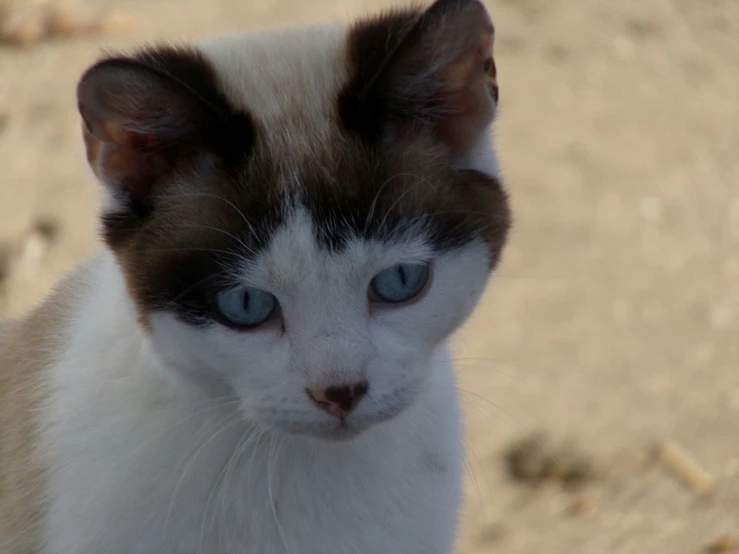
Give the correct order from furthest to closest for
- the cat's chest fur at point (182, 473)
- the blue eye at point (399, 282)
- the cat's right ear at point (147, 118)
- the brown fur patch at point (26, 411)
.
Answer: the brown fur patch at point (26, 411)
the cat's chest fur at point (182, 473)
the blue eye at point (399, 282)
the cat's right ear at point (147, 118)

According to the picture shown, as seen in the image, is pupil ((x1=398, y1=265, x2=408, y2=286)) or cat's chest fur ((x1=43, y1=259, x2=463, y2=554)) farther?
cat's chest fur ((x1=43, y1=259, x2=463, y2=554))

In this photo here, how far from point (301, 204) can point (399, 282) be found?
20 cm

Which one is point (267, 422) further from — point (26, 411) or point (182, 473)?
point (26, 411)

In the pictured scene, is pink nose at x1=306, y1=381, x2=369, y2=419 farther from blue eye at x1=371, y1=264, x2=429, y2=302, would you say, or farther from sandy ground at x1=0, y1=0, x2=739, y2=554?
sandy ground at x1=0, y1=0, x2=739, y2=554

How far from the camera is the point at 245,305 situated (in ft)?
5.12

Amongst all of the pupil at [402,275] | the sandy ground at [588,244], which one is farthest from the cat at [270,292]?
the sandy ground at [588,244]

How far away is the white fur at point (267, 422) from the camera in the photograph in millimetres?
1528

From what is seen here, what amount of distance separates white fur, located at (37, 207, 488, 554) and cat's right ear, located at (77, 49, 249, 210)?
20 cm

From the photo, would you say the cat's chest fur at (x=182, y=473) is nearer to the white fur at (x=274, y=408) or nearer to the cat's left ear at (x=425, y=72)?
the white fur at (x=274, y=408)

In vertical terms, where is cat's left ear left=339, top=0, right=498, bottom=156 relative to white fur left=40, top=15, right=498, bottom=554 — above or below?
above

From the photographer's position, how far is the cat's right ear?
148 cm

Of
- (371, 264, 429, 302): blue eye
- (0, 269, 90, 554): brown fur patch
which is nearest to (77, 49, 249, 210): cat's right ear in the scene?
(371, 264, 429, 302): blue eye

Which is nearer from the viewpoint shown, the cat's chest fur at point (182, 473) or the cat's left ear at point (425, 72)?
the cat's left ear at point (425, 72)

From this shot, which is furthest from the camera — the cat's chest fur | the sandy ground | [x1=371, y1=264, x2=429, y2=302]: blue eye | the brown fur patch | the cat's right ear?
the sandy ground
